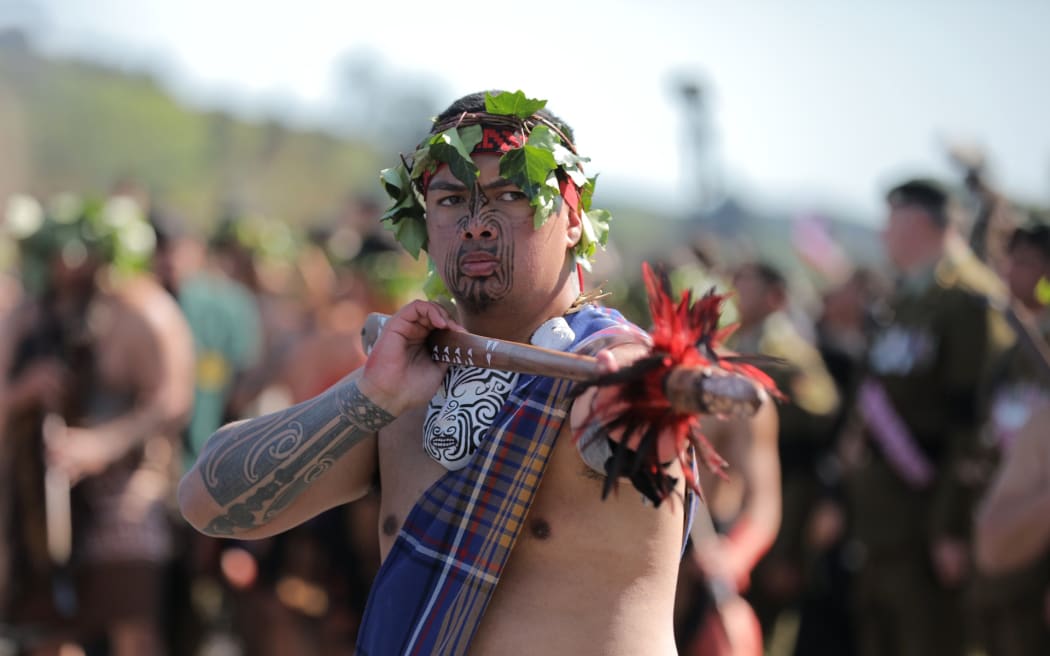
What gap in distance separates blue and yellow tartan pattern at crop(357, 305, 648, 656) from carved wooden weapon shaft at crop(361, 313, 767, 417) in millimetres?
164

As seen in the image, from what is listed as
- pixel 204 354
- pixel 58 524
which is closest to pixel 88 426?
pixel 58 524

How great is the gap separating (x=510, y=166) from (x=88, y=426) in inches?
167

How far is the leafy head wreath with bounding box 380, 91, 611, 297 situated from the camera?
2762mm

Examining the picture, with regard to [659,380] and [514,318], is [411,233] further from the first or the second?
[659,380]

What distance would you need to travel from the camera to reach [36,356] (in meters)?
6.24

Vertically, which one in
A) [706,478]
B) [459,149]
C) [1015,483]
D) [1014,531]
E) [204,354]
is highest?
[459,149]

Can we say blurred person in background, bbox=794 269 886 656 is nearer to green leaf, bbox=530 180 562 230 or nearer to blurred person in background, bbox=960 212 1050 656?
blurred person in background, bbox=960 212 1050 656

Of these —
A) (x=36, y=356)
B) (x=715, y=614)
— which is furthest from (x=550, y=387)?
(x=36, y=356)

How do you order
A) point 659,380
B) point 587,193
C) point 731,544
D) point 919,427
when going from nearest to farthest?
point 659,380 → point 587,193 → point 731,544 → point 919,427

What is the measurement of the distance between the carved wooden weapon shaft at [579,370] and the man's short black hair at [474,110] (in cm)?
47

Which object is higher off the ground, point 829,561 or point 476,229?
point 476,229

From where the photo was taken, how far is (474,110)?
9.52ft

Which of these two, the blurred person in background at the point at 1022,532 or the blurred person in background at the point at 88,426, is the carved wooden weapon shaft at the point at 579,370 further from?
the blurred person in background at the point at 88,426

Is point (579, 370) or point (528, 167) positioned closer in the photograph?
point (579, 370)
